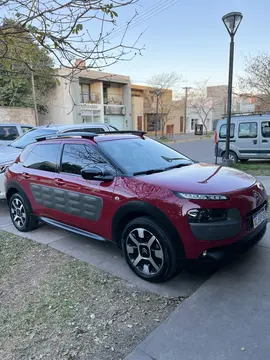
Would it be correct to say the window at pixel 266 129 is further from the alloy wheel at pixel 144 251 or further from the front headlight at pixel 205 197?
the alloy wheel at pixel 144 251

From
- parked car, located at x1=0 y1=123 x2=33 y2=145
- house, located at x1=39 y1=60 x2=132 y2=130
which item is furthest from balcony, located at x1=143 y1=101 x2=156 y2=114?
parked car, located at x1=0 y1=123 x2=33 y2=145

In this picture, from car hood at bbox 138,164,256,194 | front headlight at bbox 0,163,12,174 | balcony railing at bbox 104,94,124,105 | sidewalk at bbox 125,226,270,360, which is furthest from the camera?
balcony railing at bbox 104,94,124,105

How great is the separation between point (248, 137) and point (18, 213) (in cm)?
922

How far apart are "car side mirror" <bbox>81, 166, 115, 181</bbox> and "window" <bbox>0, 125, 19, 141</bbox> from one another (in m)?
8.95

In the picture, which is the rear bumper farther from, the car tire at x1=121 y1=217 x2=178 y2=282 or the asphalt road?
the asphalt road

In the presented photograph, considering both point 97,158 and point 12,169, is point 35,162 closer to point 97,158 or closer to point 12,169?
point 12,169

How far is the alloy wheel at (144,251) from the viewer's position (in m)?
3.04

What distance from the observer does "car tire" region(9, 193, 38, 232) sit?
479 centimetres

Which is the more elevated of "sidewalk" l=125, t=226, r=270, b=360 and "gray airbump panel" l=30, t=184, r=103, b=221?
"gray airbump panel" l=30, t=184, r=103, b=221

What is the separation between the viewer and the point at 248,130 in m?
11.2

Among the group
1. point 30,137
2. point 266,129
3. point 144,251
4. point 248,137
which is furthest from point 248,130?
point 144,251

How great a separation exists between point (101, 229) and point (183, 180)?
4.05 feet

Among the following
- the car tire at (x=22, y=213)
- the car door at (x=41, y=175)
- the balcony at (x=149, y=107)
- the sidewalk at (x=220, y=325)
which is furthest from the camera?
the balcony at (x=149, y=107)

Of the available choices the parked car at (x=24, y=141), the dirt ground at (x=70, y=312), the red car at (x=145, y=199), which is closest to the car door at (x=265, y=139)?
the parked car at (x=24, y=141)
